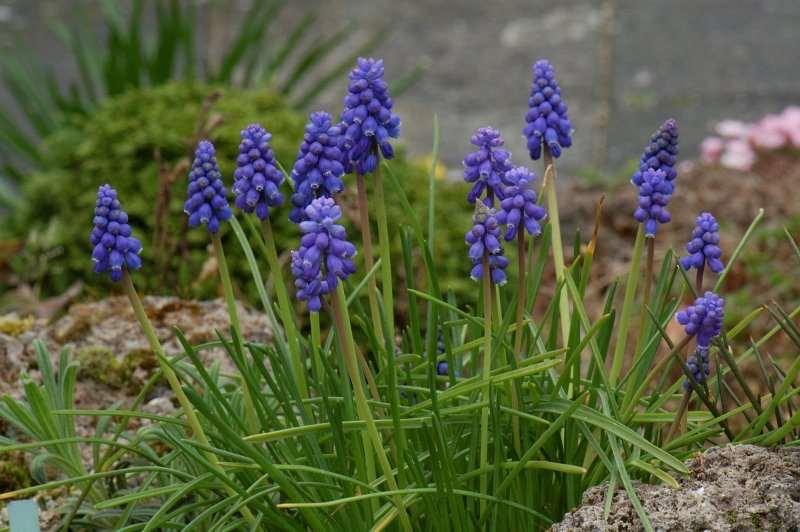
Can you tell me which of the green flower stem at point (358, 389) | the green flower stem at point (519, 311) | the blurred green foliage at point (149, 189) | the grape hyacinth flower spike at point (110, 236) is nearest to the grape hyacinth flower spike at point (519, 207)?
the green flower stem at point (519, 311)

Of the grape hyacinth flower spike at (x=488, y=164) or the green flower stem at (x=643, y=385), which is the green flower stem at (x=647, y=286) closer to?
the green flower stem at (x=643, y=385)

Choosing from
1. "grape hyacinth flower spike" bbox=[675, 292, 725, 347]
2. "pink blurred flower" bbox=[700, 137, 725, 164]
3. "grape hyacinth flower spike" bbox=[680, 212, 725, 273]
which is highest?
"pink blurred flower" bbox=[700, 137, 725, 164]

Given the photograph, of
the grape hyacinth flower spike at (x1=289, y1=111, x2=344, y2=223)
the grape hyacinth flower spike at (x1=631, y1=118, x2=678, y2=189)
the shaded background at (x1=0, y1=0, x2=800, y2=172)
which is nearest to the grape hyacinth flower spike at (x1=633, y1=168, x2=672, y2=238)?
the grape hyacinth flower spike at (x1=631, y1=118, x2=678, y2=189)

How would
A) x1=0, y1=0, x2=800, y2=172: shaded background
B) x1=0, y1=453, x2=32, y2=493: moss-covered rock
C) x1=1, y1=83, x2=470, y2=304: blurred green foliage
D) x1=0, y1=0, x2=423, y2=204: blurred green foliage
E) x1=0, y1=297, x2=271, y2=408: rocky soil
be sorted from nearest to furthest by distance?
1. x1=0, y1=453, x2=32, y2=493: moss-covered rock
2. x1=0, y1=297, x2=271, y2=408: rocky soil
3. x1=1, y1=83, x2=470, y2=304: blurred green foliage
4. x1=0, y1=0, x2=423, y2=204: blurred green foliage
5. x1=0, y1=0, x2=800, y2=172: shaded background

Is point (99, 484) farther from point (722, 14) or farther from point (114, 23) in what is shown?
point (722, 14)

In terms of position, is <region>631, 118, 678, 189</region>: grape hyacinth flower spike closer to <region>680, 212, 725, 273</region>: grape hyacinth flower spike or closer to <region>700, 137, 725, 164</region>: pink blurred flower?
<region>680, 212, 725, 273</region>: grape hyacinth flower spike

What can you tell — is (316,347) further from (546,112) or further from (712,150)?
(712,150)

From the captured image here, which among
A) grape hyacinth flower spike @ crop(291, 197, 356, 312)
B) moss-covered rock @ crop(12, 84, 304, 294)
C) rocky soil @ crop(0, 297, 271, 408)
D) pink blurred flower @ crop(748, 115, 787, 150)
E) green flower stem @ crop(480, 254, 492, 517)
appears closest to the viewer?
grape hyacinth flower spike @ crop(291, 197, 356, 312)

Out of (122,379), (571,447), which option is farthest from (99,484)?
(571,447)
